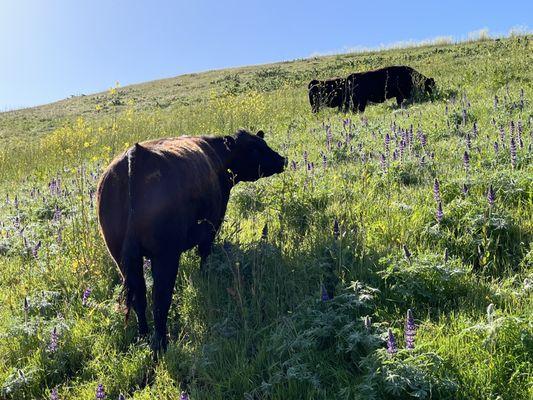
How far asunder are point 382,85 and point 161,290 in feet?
43.3

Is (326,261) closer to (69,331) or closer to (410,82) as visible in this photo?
(69,331)

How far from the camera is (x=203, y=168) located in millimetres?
4883

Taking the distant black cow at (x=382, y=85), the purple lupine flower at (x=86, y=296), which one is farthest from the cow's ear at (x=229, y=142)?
the distant black cow at (x=382, y=85)

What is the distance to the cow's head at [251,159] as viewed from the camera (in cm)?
608

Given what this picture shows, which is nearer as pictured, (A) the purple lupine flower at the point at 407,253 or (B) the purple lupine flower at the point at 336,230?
(A) the purple lupine flower at the point at 407,253

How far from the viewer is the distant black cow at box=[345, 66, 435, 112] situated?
586 inches

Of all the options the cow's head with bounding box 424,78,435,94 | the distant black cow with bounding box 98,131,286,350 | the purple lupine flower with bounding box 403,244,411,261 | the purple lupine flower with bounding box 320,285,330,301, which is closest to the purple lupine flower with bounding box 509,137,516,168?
the purple lupine flower with bounding box 403,244,411,261

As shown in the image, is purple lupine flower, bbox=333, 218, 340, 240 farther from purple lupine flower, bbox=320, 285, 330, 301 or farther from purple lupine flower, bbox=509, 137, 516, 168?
purple lupine flower, bbox=509, 137, 516, 168

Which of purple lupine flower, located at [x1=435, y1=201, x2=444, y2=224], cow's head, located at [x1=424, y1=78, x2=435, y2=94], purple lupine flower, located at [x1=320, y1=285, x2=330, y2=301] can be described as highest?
cow's head, located at [x1=424, y1=78, x2=435, y2=94]

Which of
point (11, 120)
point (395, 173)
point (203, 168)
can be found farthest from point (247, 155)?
point (11, 120)

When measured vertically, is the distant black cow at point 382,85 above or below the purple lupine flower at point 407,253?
above

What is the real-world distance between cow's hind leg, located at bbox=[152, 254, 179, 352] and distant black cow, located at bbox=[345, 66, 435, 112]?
38.6ft

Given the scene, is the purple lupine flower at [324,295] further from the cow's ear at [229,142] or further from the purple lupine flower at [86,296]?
the cow's ear at [229,142]

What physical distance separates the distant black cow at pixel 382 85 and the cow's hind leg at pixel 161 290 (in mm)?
11767
